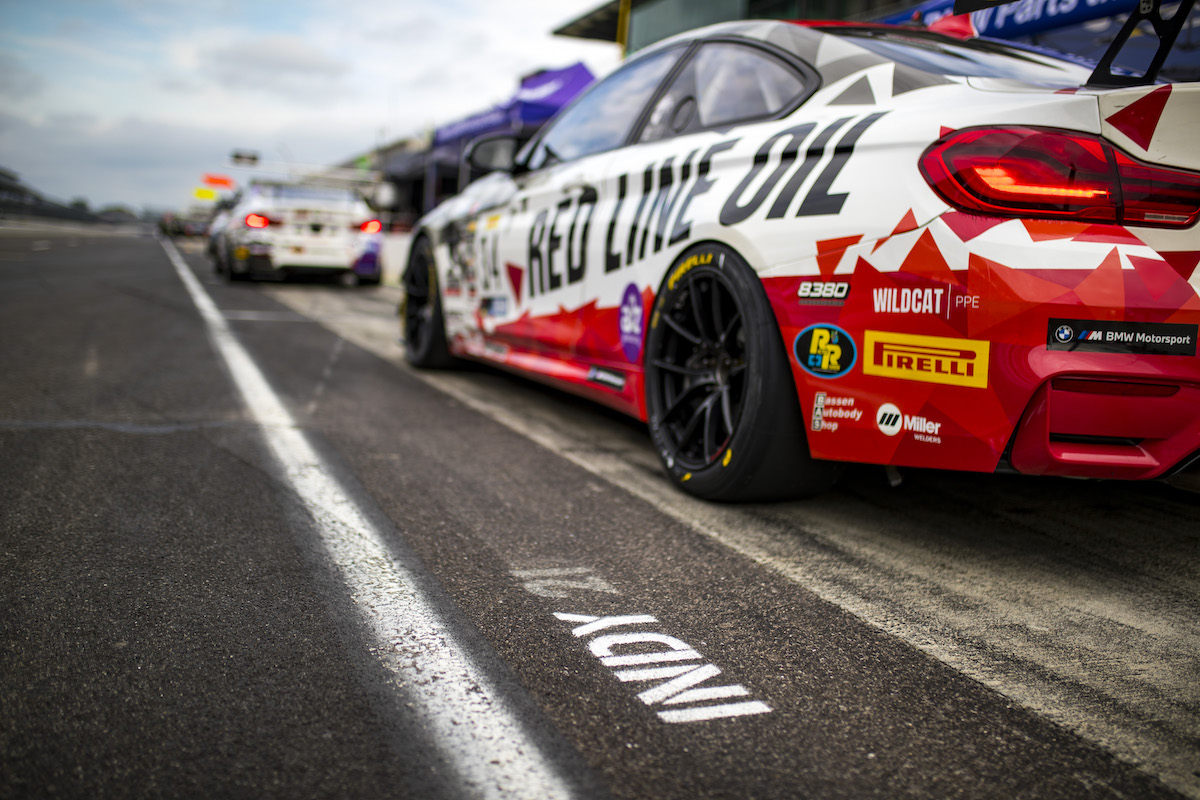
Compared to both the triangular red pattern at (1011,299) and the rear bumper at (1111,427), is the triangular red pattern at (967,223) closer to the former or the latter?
the triangular red pattern at (1011,299)

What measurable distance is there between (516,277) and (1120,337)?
9.09 ft

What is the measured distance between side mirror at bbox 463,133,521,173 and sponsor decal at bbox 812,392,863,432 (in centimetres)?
267

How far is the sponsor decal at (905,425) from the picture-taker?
2.16 m

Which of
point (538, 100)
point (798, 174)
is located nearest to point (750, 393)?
point (798, 174)

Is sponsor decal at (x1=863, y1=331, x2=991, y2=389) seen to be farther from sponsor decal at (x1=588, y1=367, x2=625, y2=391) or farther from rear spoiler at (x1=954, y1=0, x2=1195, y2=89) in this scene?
sponsor decal at (x1=588, y1=367, x2=625, y2=391)

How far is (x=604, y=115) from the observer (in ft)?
12.7

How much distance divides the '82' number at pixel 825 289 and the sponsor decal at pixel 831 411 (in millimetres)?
266

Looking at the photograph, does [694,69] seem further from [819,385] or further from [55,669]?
[55,669]

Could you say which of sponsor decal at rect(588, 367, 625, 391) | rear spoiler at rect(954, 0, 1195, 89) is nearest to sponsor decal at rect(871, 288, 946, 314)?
rear spoiler at rect(954, 0, 1195, 89)

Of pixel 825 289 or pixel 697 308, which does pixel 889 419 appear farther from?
pixel 697 308

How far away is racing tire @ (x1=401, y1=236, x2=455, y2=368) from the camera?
5.27m

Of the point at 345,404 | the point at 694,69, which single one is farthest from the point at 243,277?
the point at 694,69

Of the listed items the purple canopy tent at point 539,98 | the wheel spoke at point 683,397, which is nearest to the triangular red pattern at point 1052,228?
the wheel spoke at point 683,397

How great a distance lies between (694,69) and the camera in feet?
10.9
